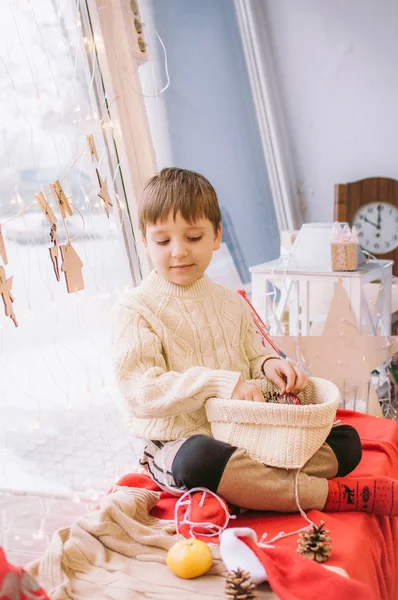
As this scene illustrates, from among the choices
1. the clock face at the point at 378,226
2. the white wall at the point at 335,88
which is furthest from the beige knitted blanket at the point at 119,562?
the white wall at the point at 335,88

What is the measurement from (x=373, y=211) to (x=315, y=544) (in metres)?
1.77

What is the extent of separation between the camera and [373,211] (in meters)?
2.50

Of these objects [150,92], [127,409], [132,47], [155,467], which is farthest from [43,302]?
[150,92]

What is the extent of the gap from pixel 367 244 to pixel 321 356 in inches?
31.4

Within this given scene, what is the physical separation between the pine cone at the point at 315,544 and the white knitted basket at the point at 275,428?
139 mm

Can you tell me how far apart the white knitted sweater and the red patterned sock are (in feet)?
0.84

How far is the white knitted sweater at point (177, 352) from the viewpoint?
1.16m

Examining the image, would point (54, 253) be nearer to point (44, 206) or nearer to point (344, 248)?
point (44, 206)

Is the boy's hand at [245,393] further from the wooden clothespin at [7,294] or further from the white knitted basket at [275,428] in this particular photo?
the wooden clothespin at [7,294]

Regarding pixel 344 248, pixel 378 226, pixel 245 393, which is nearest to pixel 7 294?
pixel 245 393

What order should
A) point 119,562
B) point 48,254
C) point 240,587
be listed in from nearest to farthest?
point 240,587 < point 119,562 < point 48,254

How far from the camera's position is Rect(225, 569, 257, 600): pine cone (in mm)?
867

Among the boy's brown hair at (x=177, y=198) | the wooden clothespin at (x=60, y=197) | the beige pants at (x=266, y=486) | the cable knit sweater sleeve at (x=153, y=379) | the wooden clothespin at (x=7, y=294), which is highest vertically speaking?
the wooden clothespin at (x=60, y=197)

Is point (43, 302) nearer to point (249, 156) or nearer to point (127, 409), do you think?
point (127, 409)
